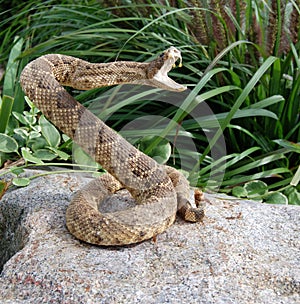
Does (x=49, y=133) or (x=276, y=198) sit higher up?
(x=49, y=133)

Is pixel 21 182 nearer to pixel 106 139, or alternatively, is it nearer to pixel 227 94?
pixel 106 139

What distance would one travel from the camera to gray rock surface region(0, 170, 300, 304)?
9.07 ft

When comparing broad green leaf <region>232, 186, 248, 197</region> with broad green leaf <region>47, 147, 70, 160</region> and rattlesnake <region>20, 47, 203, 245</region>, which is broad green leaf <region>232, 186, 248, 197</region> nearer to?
rattlesnake <region>20, 47, 203, 245</region>

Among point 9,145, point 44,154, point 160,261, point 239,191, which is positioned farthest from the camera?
point 239,191

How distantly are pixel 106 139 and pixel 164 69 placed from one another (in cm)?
55

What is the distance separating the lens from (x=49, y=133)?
4.49m

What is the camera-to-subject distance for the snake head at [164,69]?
316 centimetres

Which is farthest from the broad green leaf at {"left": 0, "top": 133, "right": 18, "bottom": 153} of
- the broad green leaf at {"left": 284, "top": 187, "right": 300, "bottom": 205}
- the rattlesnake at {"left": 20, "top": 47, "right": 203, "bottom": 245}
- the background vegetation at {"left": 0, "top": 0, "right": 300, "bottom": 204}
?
the broad green leaf at {"left": 284, "top": 187, "right": 300, "bottom": 205}

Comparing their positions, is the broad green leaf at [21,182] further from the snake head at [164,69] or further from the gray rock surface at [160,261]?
the snake head at [164,69]

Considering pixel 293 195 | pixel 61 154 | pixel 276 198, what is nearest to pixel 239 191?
pixel 276 198

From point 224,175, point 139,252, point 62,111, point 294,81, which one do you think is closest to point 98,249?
point 139,252

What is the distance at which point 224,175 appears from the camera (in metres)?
4.64

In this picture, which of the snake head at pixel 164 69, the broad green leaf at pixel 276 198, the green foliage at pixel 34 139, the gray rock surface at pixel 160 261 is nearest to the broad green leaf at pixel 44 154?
the green foliage at pixel 34 139

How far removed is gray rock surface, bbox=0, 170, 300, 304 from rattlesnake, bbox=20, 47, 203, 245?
119 mm
